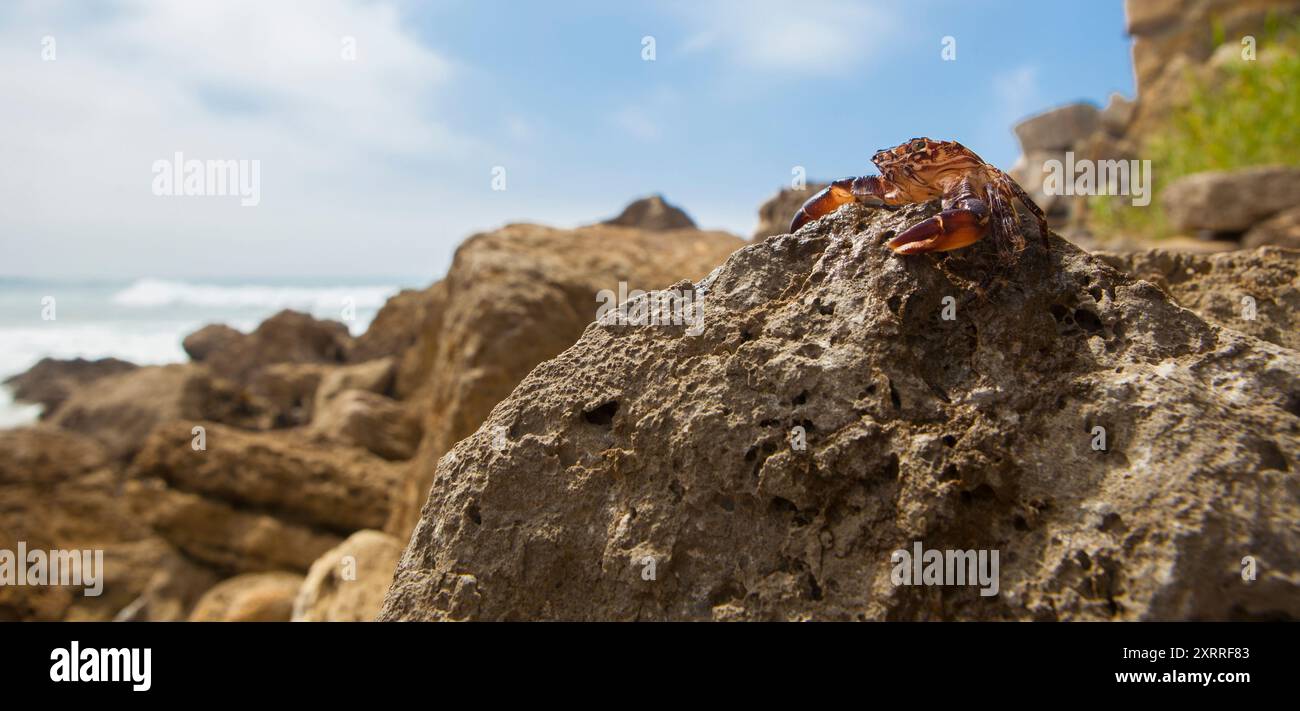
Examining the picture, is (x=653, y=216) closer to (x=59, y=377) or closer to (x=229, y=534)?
(x=229, y=534)

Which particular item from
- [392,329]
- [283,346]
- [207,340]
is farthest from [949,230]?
[207,340]

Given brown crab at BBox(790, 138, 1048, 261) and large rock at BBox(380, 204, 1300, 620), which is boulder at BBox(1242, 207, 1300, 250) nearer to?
brown crab at BBox(790, 138, 1048, 261)

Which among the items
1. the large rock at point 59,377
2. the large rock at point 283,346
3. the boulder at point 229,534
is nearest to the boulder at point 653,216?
the boulder at point 229,534

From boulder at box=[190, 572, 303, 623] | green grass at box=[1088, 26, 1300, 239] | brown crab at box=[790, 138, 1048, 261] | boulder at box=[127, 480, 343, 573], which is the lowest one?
boulder at box=[190, 572, 303, 623]

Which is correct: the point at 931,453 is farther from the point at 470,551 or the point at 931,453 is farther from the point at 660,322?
the point at 470,551

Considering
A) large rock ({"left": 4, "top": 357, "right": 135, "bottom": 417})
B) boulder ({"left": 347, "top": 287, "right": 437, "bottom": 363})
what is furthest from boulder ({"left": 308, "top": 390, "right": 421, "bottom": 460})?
large rock ({"left": 4, "top": 357, "right": 135, "bottom": 417})

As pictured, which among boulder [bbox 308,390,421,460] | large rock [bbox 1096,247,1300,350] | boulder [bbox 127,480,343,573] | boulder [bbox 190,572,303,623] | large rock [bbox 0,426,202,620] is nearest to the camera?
large rock [bbox 1096,247,1300,350]

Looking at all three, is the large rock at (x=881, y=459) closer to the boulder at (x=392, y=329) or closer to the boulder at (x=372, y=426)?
the boulder at (x=372, y=426)
